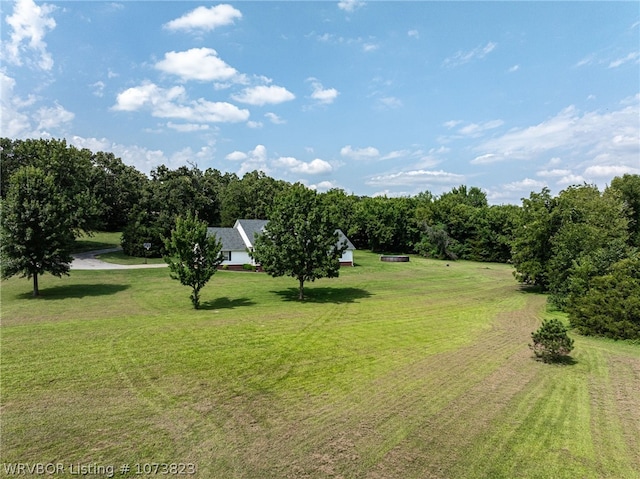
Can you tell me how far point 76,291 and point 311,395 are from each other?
82.3 feet

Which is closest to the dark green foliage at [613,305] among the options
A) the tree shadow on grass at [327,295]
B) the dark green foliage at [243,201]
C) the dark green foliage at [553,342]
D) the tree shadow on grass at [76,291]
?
the dark green foliage at [553,342]

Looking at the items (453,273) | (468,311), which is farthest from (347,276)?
(468,311)

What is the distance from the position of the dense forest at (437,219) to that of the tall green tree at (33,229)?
301 mm

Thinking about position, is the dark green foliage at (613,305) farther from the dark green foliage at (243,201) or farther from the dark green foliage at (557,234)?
the dark green foliage at (243,201)

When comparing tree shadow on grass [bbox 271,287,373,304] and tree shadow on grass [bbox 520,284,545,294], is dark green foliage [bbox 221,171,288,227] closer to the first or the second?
tree shadow on grass [bbox 271,287,373,304]

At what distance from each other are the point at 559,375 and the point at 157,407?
1331 cm

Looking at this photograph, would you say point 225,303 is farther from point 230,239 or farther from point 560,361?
point 230,239

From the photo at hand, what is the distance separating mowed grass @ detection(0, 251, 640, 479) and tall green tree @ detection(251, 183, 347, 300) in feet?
16.0

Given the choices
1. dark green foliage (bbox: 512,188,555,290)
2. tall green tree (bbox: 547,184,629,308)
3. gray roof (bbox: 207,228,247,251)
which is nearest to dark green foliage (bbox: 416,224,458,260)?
tall green tree (bbox: 547,184,629,308)

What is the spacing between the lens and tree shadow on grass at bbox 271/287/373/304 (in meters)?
27.9

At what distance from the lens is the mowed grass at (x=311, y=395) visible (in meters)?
7.81

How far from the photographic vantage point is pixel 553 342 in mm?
14695

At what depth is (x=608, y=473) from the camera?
7.48 m

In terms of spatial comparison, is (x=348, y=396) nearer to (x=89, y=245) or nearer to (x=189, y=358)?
(x=189, y=358)
